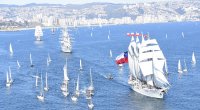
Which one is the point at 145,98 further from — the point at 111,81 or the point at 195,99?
the point at 111,81

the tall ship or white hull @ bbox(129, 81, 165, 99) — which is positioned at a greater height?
the tall ship

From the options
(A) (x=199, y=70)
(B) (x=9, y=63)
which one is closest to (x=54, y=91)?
(A) (x=199, y=70)

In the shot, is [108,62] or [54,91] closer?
[54,91]

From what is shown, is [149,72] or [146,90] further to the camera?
[149,72]

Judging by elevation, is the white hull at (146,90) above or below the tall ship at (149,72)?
below

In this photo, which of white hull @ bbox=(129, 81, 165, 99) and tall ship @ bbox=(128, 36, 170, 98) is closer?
white hull @ bbox=(129, 81, 165, 99)

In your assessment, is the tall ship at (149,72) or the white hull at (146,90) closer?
the white hull at (146,90)
